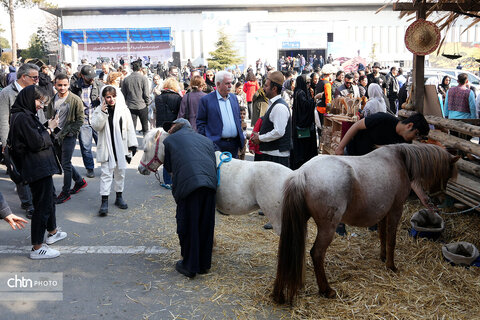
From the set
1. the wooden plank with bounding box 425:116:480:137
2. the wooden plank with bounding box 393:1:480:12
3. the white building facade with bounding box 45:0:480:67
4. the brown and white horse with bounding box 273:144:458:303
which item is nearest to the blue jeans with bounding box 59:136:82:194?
the brown and white horse with bounding box 273:144:458:303

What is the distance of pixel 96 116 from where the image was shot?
22.1 ft

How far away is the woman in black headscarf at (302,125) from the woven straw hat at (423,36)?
6.21 feet

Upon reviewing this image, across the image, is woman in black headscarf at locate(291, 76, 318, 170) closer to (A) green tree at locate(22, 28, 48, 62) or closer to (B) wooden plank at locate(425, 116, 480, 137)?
(B) wooden plank at locate(425, 116, 480, 137)

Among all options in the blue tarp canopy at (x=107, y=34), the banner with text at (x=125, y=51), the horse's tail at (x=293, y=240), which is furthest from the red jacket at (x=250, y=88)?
the blue tarp canopy at (x=107, y=34)

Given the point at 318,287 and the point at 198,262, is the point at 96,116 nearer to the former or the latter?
the point at 198,262

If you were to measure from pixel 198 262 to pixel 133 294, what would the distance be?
73 centimetres

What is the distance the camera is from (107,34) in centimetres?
3519

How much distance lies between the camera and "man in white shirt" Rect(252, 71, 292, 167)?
609 cm

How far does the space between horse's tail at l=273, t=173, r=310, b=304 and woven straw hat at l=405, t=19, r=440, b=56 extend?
433cm

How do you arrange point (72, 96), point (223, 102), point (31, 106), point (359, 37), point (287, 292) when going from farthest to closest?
point (359, 37) → point (72, 96) → point (223, 102) → point (31, 106) → point (287, 292)

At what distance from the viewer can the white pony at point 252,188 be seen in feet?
14.9

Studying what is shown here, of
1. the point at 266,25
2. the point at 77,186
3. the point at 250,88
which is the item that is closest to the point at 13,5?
the point at 266,25

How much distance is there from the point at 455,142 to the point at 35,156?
589 cm

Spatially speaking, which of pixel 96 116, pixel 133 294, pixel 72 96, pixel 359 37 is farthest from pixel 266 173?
pixel 359 37
